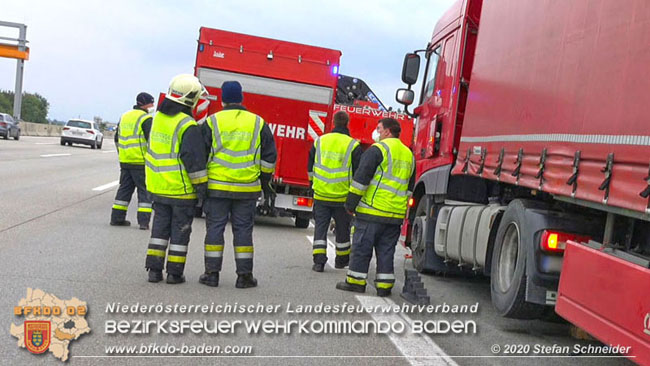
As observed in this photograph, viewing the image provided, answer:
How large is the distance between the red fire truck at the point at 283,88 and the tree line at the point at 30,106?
131158 mm

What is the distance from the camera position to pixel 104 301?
6.80 m

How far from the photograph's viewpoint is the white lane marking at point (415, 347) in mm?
5715

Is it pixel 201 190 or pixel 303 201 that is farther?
pixel 303 201

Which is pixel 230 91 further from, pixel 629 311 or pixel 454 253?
pixel 629 311

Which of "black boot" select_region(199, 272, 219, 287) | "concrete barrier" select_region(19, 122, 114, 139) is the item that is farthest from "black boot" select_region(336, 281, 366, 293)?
"concrete barrier" select_region(19, 122, 114, 139)

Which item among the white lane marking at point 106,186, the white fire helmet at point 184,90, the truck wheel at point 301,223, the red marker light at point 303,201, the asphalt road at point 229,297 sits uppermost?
the white fire helmet at point 184,90

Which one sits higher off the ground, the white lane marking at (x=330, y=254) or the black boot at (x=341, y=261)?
the black boot at (x=341, y=261)

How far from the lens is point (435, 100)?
1052 centimetres

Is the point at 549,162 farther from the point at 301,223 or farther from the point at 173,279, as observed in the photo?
the point at 301,223

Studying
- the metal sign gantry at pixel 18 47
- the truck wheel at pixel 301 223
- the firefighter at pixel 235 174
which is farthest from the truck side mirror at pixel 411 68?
the metal sign gantry at pixel 18 47

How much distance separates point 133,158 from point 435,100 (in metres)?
4.47

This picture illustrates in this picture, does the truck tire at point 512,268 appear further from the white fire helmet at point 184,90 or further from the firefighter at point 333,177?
the white fire helmet at point 184,90

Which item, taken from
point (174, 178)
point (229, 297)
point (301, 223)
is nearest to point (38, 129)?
point (301, 223)

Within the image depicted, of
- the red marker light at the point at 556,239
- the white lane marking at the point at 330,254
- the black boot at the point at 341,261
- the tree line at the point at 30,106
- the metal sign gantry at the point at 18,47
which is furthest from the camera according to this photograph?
the tree line at the point at 30,106
